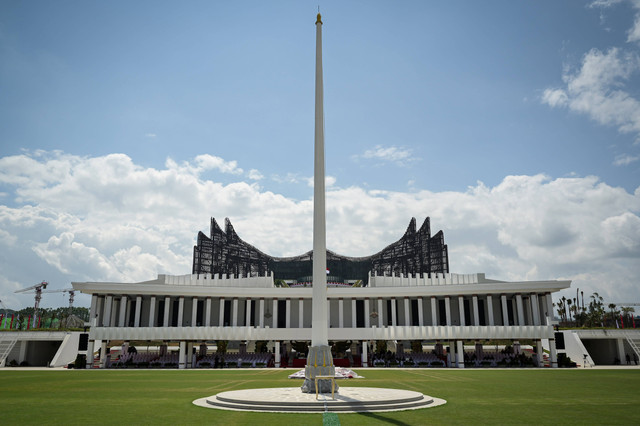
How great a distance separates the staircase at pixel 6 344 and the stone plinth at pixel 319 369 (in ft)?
151

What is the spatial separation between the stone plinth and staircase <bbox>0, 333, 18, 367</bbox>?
46.0 metres

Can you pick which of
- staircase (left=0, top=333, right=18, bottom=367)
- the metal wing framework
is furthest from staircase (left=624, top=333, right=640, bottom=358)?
staircase (left=0, top=333, right=18, bottom=367)

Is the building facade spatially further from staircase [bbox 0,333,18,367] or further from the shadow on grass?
the shadow on grass

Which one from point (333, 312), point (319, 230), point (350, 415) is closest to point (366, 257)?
point (333, 312)

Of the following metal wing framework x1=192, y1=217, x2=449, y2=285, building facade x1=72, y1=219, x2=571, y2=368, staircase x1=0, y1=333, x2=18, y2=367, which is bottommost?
staircase x1=0, y1=333, x2=18, y2=367

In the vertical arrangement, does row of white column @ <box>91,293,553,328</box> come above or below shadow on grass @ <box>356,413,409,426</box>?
above

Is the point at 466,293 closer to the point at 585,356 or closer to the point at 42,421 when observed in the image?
the point at 585,356

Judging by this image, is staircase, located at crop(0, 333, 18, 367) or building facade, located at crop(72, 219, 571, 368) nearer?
building facade, located at crop(72, 219, 571, 368)

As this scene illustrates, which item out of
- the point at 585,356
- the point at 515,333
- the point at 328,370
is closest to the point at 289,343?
the point at 515,333

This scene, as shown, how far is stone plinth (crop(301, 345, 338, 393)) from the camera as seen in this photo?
70.6 feet

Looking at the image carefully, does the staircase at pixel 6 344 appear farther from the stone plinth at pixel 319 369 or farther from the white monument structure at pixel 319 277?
the stone plinth at pixel 319 369

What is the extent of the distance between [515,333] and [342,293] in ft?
63.8

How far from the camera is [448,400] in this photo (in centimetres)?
2088

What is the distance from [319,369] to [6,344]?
4834 cm
